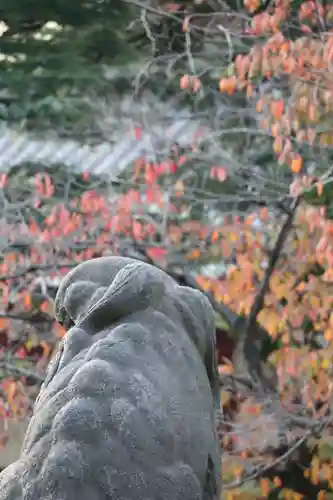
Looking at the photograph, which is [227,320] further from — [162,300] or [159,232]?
[162,300]

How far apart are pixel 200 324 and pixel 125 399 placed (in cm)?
30

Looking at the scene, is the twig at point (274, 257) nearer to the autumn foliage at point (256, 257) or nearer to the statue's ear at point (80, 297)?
the autumn foliage at point (256, 257)

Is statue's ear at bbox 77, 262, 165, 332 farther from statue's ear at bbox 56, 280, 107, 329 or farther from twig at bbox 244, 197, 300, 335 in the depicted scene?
twig at bbox 244, 197, 300, 335

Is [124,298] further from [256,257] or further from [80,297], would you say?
[256,257]

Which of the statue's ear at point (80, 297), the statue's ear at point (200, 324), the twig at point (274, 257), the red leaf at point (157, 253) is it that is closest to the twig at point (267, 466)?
the twig at point (274, 257)

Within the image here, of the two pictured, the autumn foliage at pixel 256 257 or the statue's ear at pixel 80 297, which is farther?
the autumn foliage at pixel 256 257

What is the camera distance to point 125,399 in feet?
3.81

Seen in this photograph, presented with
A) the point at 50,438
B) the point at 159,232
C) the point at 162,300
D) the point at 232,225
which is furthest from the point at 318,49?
the point at 50,438

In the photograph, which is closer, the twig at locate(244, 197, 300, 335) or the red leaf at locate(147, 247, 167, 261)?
the twig at locate(244, 197, 300, 335)

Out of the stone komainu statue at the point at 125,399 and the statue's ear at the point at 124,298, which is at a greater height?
the statue's ear at the point at 124,298

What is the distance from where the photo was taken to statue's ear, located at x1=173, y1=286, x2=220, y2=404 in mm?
1390

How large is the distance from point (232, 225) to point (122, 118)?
5.08ft

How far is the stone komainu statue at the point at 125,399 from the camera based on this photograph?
1085 millimetres

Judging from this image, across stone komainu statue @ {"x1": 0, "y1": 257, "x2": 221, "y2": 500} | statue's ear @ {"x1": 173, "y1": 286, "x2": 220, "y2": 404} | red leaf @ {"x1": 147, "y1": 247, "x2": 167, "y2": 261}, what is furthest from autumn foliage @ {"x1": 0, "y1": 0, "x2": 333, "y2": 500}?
stone komainu statue @ {"x1": 0, "y1": 257, "x2": 221, "y2": 500}
